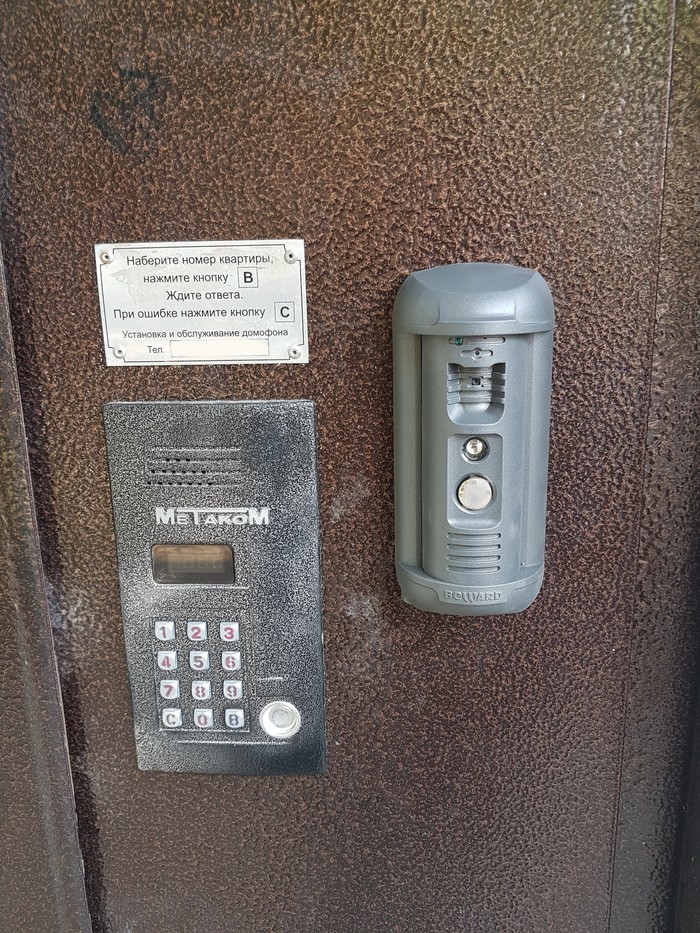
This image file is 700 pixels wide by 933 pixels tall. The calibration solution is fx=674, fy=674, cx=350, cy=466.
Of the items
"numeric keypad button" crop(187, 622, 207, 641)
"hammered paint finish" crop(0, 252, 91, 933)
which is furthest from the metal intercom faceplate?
"hammered paint finish" crop(0, 252, 91, 933)

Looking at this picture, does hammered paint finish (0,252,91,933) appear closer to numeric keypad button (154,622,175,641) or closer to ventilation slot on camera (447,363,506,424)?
numeric keypad button (154,622,175,641)

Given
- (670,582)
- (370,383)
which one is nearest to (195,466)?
(370,383)

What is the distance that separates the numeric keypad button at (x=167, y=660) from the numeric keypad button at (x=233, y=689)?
0.24 feet

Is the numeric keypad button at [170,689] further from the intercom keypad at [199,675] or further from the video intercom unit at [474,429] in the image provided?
the video intercom unit at [474,429]

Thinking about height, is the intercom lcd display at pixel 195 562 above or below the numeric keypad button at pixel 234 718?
above

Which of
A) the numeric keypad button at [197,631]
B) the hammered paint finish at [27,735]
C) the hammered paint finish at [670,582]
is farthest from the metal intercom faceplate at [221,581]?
the hammered paint finish at [670,582]

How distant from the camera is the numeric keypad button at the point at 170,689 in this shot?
897 millimetres

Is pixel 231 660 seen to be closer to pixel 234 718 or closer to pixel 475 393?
pixel 234 718

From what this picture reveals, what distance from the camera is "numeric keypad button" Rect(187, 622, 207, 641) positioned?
88 cm

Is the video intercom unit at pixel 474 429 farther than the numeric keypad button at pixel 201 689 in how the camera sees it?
No

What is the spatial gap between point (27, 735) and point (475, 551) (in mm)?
658

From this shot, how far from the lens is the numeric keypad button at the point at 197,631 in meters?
0.88

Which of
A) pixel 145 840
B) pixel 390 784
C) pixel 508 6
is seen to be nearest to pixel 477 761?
pixel 390 784

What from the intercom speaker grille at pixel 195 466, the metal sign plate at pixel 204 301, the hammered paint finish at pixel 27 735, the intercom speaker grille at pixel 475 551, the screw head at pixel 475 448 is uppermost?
the metal sign plate at pixel 204 301
